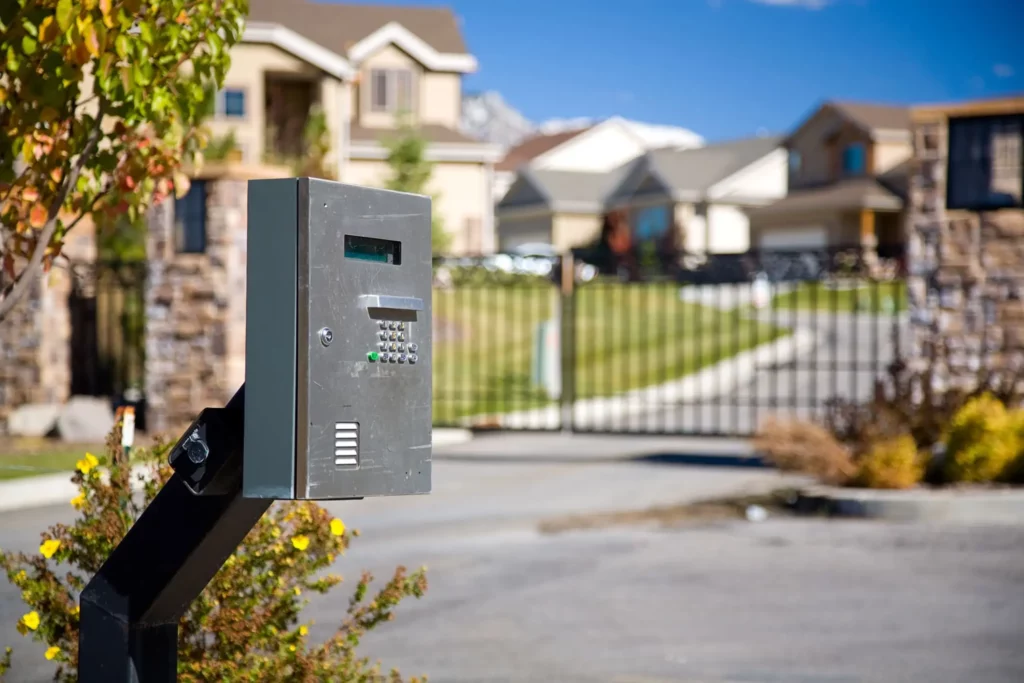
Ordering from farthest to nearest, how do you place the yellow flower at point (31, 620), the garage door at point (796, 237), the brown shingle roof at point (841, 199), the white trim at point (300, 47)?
the garage door at point (796, 237)
the brown shingle roof at point (841, 199)
the white trim at point (300, 47)
the yellow flower at point (31, 620)

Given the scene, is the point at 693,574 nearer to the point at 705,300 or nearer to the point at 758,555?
the point at 758,555

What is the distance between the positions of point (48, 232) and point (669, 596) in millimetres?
5012

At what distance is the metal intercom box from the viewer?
10.9 feet

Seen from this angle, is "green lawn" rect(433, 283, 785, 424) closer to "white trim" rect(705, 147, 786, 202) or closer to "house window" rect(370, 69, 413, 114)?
"house window" rect(370, 69, 413, 114)

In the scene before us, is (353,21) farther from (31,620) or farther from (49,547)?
(31,620)

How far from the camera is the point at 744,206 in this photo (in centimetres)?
6191

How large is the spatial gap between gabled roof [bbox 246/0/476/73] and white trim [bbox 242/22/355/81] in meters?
2.06

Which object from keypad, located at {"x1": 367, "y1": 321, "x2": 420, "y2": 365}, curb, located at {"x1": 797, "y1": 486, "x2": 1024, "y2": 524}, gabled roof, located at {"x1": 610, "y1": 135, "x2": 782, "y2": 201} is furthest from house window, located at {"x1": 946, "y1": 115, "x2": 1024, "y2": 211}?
gabled roof, located at {"x1": 610, "y1": 135, "x2": 782, "y2": 201}

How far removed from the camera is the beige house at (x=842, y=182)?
2105 inches

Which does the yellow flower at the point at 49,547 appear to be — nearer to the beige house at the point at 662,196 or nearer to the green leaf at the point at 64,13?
the green leaf at the point at 64,13

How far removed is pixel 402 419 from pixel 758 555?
667cm

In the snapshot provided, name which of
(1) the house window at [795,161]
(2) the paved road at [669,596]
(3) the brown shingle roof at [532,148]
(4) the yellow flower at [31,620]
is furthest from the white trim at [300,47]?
(3) the brown shingle roof at [532,148]

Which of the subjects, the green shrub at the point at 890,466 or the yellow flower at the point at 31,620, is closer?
the yellow flower at the point at 31,620

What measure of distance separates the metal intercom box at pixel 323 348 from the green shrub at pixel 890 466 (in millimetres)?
8689
